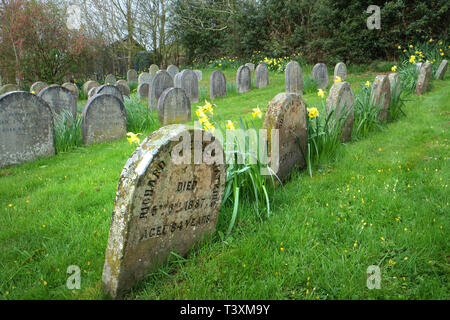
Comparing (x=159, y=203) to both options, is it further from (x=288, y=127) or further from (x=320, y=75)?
(x=320, y=75)

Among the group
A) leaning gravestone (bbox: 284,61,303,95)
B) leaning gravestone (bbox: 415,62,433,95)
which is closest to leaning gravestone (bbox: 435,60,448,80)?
leaning gravestone (bbox: 415,62,433,95)

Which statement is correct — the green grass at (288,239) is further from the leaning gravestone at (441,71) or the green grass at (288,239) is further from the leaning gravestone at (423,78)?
the leaning gravestone at (441,71)

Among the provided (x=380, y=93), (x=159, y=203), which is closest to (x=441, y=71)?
(x=380, y=93)

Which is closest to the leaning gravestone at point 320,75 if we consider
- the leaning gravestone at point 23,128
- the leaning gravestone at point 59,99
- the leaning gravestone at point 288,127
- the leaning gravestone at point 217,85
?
the leaning gravestone at point 217,85

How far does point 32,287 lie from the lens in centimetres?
218

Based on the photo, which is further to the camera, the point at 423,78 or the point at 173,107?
the point at 423,78

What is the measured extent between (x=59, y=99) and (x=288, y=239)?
7.22m

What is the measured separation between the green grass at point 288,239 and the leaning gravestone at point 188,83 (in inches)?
292

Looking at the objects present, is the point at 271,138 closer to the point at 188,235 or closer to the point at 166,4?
the point at 188,235

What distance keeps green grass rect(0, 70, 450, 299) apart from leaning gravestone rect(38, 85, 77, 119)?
3.87 metres

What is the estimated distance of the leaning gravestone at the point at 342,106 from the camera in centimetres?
489

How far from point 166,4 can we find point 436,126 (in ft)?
65.5

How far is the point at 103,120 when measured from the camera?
636cm

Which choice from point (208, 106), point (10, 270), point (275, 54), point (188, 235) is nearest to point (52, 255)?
point (10, 270)
